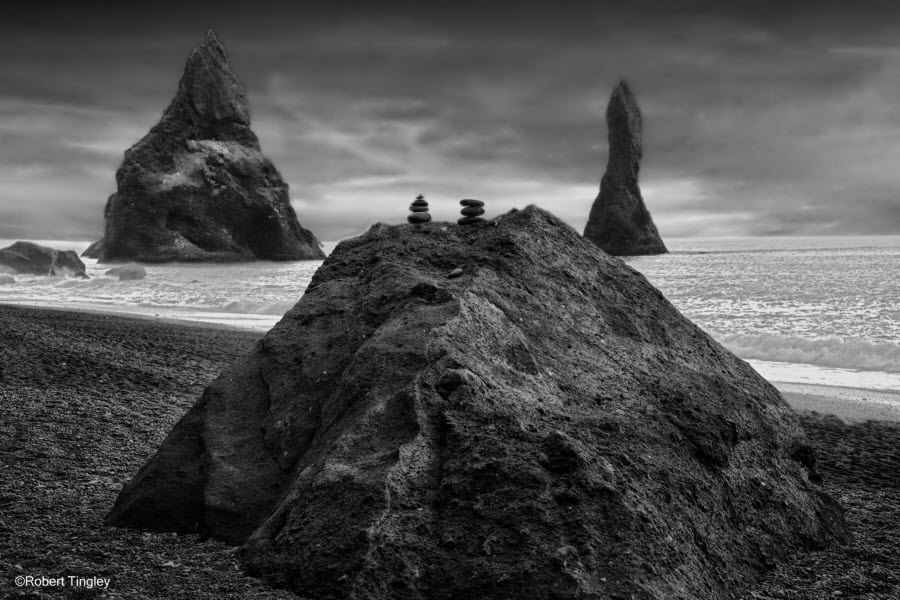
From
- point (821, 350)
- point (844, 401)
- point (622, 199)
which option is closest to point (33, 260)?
point (821, 350)

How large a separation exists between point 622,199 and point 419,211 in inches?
3547

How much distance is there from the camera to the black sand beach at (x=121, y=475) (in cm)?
346

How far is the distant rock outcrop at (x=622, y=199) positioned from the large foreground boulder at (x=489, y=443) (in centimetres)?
8555

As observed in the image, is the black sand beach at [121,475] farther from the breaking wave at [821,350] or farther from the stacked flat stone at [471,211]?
the breaking wave at [821,350]

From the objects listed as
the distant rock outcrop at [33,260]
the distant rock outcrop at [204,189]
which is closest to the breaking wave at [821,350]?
the distant rock outcrop at [33,260]

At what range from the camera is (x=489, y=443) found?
332cm

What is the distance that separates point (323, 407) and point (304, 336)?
2.09 ft

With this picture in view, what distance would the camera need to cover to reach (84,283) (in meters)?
30.4

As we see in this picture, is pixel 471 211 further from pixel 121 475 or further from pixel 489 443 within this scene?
pixel 121 475

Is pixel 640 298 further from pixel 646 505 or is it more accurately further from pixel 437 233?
pixel 646 505

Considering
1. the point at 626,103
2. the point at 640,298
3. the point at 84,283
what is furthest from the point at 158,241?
the point at 640,298

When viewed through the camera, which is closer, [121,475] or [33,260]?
[121,475]

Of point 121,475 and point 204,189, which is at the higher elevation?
point 204,189

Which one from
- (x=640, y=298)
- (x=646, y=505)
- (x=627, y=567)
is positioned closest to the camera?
(x=627, y=567)
